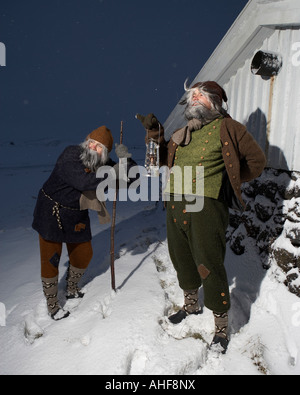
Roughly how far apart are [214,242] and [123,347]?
1077mm

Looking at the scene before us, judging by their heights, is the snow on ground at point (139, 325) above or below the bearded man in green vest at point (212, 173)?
below

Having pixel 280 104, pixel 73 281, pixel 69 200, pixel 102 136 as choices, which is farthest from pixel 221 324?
pixel 280 104

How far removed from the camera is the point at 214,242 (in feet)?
6.97

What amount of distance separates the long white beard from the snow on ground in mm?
1362

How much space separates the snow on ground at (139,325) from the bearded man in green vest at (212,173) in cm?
27

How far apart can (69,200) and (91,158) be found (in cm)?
46

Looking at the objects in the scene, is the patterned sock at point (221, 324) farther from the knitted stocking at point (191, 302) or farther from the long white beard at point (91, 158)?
the long white beard at point (91, 158)

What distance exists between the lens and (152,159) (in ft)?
7.56

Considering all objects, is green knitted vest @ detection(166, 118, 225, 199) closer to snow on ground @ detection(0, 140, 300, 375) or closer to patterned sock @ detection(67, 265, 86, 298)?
snow on ground @ detection(0, 140, 300, 375)

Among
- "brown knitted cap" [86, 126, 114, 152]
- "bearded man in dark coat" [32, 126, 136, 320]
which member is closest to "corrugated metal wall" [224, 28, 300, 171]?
"bearded man in dark coat" [32, 126, 136, 320]

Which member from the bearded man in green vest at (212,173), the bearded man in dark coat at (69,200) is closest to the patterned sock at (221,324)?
the bearded man in green vest at (212,173)

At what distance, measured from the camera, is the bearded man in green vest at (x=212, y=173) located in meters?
2.06

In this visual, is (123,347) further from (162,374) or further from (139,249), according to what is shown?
(139,249)
